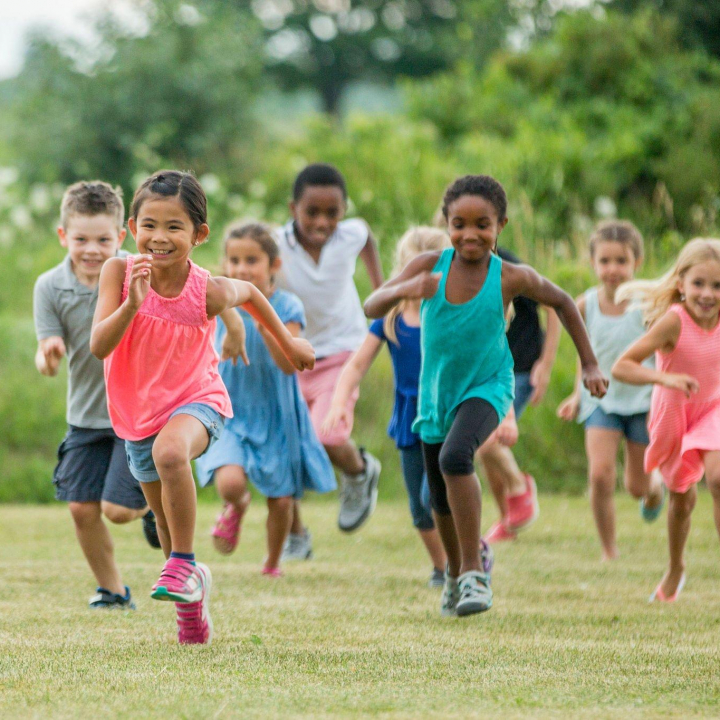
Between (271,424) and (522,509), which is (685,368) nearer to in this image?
(271,424)

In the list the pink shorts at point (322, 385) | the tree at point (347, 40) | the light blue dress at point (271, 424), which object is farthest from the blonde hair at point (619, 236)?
the tree at point (347, 40)

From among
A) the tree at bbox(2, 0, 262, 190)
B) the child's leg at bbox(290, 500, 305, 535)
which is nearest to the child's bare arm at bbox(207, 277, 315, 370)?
the child's leg at bbox(290, 500, 305, 535)

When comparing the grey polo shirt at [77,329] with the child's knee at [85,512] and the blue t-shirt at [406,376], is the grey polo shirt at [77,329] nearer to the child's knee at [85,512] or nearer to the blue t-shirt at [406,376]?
the child's knee at [85,512]

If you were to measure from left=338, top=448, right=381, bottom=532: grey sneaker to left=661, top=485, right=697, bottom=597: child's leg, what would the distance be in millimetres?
1883

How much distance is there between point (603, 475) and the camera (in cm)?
639

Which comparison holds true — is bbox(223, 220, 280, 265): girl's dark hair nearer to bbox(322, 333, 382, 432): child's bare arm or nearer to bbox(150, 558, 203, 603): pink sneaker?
bbox(322, 333, 382, 432): child's bare arm

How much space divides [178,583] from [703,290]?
257 centimetres

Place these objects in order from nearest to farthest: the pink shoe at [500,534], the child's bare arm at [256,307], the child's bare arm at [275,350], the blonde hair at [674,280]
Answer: the child's bare arm at [256,307] → the child's bare arm at [275,350] → the blonde hair at [674,280] → the pink shoe at [500,534]

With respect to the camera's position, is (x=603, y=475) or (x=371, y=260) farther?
(x=371, y=260)

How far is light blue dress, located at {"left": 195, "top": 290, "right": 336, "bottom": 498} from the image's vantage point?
582 centimetres

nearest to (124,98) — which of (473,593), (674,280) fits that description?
(674,280)

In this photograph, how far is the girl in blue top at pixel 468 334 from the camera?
458cm

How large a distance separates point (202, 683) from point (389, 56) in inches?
1130

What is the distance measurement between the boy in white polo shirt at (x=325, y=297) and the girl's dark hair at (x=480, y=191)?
192cm
